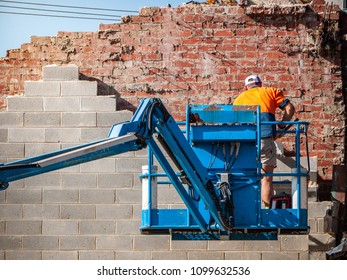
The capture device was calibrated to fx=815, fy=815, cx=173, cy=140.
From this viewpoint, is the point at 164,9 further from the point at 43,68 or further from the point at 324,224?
the point at 324,224

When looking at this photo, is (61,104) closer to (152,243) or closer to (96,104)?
(96,104)

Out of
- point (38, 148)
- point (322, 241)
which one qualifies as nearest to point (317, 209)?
point (322, 241)

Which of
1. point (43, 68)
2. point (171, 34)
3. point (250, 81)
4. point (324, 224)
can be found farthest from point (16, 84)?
point (324, 224)

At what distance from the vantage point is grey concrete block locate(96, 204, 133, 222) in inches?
443

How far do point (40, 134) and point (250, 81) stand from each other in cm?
328

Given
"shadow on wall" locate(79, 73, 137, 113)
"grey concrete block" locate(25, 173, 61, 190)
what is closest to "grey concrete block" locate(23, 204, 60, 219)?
"grey concrete block" locate(25, 173, 61, 190)

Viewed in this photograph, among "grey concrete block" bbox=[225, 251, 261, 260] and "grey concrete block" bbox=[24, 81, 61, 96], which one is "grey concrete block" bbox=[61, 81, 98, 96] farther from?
"grey concrete block" bbox=[225, 251, 261, 260]

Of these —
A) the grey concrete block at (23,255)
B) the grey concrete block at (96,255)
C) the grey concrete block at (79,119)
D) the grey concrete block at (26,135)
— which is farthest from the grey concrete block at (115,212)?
the grey concrete block at (26,135)

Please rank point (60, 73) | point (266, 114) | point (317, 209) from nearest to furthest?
point (266, 114) → point (317, 209) → point (60, 73)

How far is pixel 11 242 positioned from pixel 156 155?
12.6ft

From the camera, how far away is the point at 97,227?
11.2 metres

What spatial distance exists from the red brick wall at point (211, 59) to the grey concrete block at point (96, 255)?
2.49m

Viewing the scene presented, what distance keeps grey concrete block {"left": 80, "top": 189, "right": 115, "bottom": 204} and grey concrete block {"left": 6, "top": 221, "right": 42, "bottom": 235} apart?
2.32ft

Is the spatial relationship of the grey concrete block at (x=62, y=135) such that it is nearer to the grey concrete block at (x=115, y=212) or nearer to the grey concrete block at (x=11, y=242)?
the grey concrete block at (x=115, y=212)
